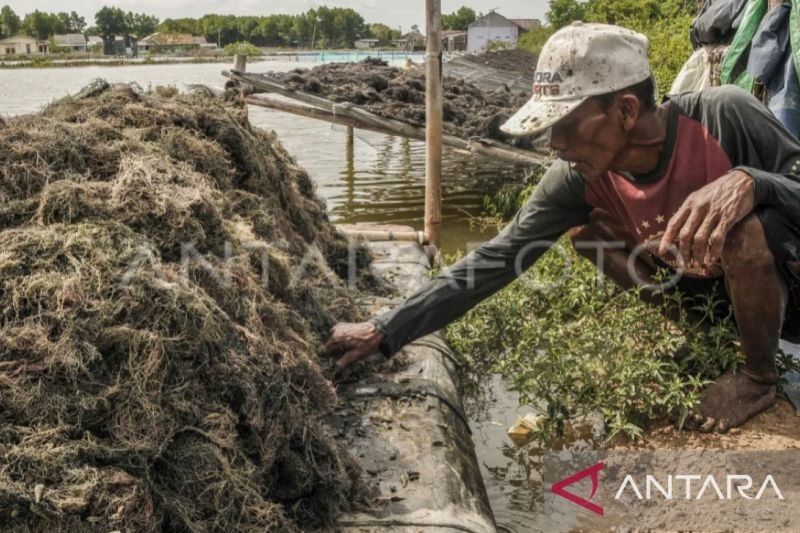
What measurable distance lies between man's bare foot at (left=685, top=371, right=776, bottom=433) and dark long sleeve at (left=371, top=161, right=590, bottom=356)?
88 centimetres

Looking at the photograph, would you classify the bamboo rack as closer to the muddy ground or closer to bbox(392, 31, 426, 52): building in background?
the muddy ground

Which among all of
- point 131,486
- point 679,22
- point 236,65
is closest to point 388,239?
point 131,486

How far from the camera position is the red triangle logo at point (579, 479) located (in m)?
2.93

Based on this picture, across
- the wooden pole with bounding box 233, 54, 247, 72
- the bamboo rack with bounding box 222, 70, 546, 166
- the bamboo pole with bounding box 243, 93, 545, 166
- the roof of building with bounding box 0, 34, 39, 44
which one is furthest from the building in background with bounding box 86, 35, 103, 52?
the bamboo pole with bounding box 243, 93, 545, 166

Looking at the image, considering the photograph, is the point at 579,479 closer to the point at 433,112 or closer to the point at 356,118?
the point at 433,112

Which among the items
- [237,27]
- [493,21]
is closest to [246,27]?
[237,27]

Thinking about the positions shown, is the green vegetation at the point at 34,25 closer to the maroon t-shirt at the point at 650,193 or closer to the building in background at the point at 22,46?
the building in background at the point at 22,46

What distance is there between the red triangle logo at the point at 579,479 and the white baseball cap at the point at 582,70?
1.34 m

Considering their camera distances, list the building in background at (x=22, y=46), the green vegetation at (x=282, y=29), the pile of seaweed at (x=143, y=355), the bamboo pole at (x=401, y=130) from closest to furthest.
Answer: the pile of seaweed at (x=143, y=355) < the bamboo pole at (x=401, y=130) < the building in background at (x=22, y=46) < the green vegetation at (x=282, y=29)

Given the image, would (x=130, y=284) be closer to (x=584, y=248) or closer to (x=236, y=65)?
(x=584, y=248)

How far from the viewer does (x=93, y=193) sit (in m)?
2.52

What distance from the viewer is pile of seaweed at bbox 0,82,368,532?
1.86 metres

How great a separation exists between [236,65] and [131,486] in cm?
1145

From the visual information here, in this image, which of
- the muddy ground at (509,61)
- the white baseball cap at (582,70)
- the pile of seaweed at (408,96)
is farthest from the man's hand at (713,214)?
the muddy ground at (509,61)
